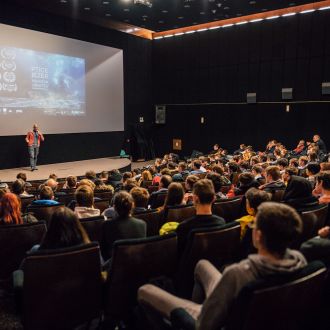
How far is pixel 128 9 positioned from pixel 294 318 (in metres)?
11.9

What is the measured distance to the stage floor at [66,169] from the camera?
9.88m

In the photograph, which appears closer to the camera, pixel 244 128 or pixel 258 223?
pixel 258 223

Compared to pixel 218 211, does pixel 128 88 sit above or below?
above

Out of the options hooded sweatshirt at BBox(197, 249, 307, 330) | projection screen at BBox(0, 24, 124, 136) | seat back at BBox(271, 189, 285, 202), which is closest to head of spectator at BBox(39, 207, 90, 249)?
hooded sweatshirt at BBox(197, 249, 307, 330)

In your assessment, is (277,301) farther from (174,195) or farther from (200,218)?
(174,195)

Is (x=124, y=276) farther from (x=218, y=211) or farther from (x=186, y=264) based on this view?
(x=218, y=211)

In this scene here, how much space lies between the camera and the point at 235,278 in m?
1.59

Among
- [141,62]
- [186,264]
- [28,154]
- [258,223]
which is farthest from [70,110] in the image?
[258,223]

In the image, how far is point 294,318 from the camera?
5.47ft

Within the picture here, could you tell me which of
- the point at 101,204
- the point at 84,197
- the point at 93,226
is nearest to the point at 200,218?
the point at 93,226

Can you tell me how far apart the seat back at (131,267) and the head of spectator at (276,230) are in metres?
0.84

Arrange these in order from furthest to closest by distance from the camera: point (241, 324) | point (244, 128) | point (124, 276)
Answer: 1. point (244, 128)
2. point (124, 276)
3. point (241, 324)

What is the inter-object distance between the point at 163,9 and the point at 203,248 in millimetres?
11125

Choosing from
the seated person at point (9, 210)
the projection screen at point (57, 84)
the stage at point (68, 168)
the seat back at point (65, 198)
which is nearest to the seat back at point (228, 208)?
the seated person at point (9, 210)
